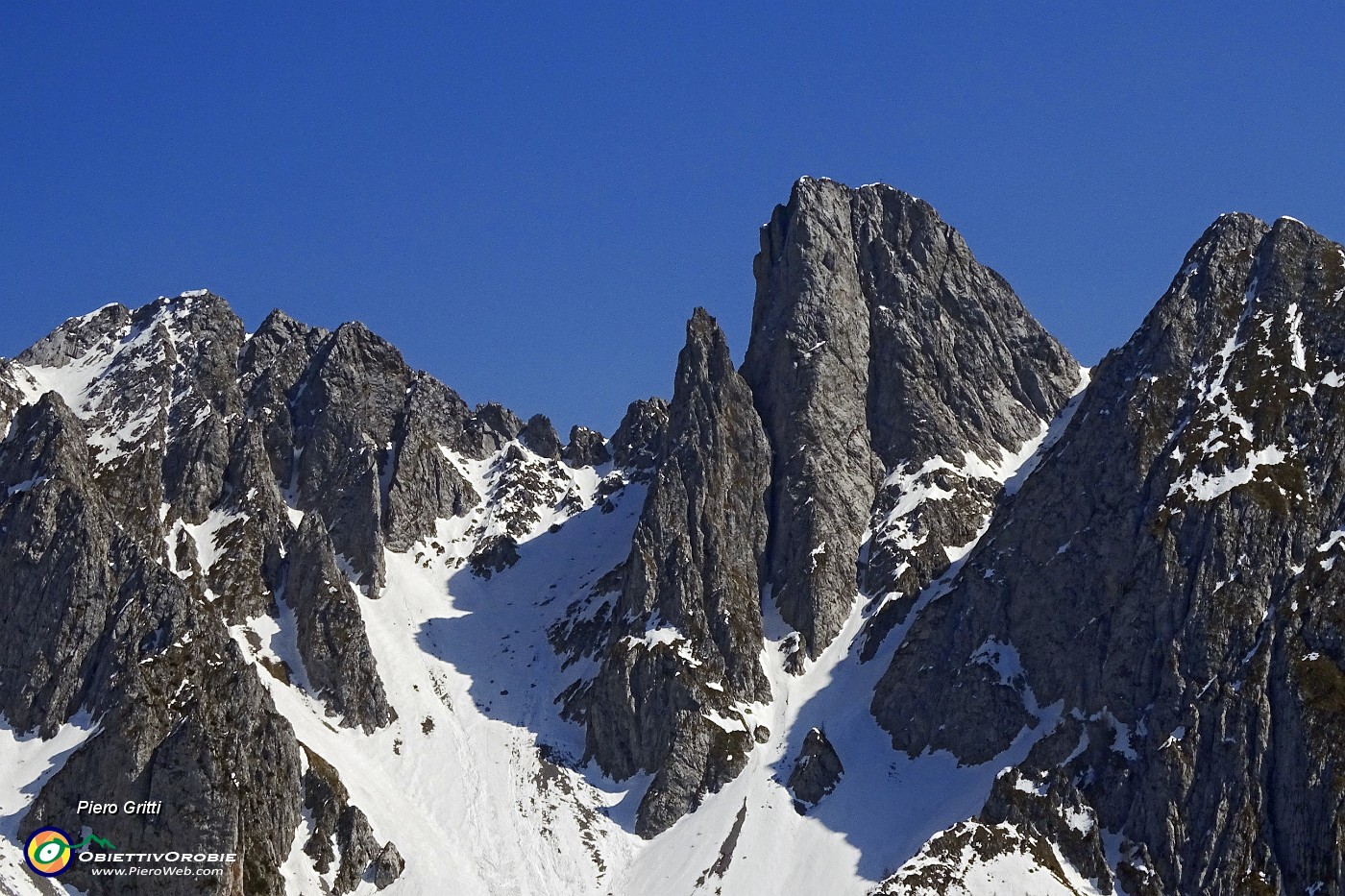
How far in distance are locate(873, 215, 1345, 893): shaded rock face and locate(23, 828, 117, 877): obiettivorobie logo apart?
87.0 m

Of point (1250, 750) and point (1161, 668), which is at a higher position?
point (1161, 668)

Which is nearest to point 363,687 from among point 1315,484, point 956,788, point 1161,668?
point 956,788

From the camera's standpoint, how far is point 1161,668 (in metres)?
162

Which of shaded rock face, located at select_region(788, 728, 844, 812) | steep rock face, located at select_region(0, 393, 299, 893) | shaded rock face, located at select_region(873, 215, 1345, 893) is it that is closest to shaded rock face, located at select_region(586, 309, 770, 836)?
shaded rock face, located at select_region(788, 728, 844, 812)

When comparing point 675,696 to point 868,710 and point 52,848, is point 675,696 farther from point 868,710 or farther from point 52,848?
point 52,848

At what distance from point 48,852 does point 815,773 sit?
79.9m

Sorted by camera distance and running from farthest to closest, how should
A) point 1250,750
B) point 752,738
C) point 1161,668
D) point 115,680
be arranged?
1. point 752,738
2. point 115,680
3. point 1161,668
4. point 1250,750

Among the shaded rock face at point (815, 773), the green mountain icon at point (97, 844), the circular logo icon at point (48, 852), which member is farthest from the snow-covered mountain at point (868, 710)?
the green mountain icon at point (97, 844)

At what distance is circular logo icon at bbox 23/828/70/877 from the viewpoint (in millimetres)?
153625

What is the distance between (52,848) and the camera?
156 m

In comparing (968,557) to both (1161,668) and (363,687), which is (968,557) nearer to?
(1161,668)

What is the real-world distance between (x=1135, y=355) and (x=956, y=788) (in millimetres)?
58183

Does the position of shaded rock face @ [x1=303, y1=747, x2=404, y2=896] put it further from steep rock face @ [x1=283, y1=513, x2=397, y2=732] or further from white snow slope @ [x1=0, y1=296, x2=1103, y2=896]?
steep rock face @ [x1=283, y1=513, x2=397, y2=732]

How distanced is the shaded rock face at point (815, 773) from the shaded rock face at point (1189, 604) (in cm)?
909
